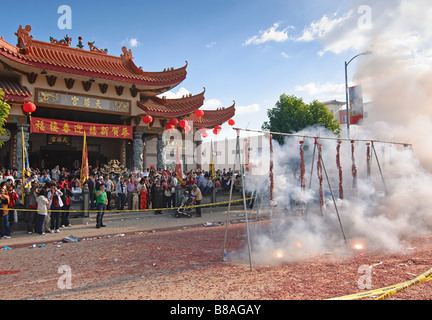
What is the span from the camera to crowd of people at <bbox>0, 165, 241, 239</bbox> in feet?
31.7

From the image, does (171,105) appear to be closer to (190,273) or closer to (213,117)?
(213,117)

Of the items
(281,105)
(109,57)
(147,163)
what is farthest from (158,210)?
(281,105)

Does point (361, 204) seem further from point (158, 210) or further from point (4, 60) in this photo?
point (4, 60)

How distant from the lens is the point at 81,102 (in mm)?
16016

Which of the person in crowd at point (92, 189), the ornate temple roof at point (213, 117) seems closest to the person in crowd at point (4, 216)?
the person in crowd at point (92, 189)

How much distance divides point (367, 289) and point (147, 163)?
51.9 feet

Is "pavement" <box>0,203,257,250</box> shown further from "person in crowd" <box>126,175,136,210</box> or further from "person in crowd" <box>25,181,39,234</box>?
"person in crowd" <box>126,175,136,210</box>

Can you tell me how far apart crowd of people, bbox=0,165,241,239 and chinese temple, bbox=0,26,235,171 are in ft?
7.88

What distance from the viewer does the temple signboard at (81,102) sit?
15.0 metres

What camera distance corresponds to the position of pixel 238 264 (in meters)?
6.03

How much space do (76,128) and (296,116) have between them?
18.2m

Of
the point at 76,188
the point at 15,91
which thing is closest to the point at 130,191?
the point at 76,188

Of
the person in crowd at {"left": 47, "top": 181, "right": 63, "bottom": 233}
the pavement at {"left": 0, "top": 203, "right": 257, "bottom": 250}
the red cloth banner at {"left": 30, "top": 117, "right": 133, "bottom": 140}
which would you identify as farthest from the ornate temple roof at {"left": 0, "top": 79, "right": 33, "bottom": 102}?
the pavement at {"left": 0, "top": 203, "right": 257, "bottom": 250}

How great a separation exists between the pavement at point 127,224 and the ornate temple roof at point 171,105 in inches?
242
